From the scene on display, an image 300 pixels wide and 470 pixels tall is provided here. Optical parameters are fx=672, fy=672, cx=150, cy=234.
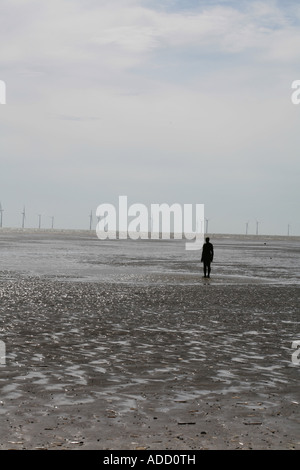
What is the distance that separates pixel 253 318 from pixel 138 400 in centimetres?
1061

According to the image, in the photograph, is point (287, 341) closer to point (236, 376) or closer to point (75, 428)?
point (236, 376)

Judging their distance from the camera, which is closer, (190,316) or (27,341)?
(27,341)

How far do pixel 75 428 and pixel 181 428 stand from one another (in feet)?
4.42

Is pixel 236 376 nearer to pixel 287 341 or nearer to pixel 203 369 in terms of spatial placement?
pixel 203 369

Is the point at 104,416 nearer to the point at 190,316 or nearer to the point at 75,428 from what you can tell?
the point at 75,428

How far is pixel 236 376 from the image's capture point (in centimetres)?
1182

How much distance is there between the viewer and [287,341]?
52.0 ft

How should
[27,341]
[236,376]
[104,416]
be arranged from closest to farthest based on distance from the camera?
[104,416]
[236,376]
[27,341]
